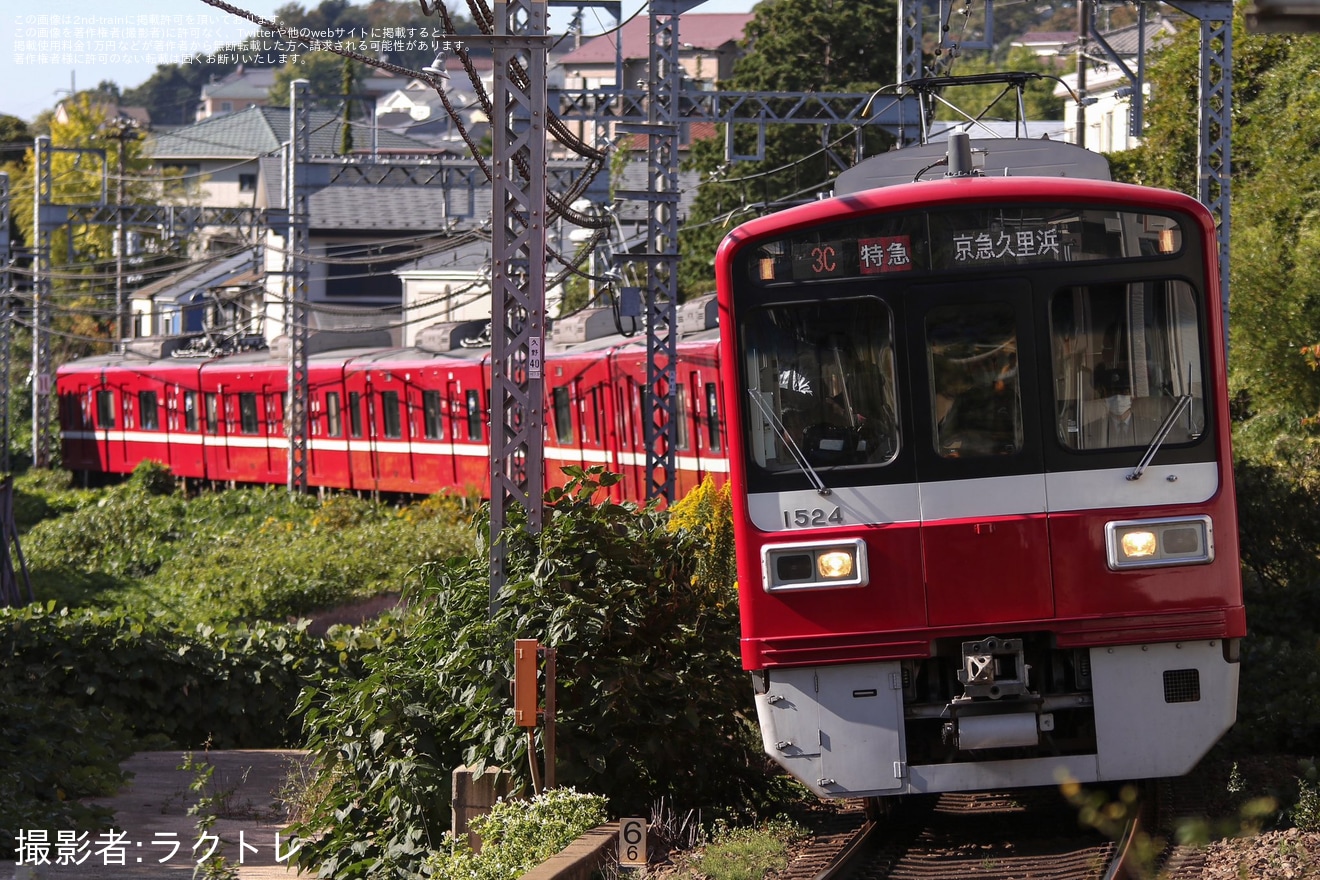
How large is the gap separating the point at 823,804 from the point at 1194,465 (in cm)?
293

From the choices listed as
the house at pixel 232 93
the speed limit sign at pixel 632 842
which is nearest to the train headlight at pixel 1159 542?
the speed limit sign at pixel 632 842

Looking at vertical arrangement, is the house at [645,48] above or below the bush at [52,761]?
above

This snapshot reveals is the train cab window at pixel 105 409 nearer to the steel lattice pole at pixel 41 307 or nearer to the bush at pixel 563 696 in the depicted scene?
the steel lattice pole at pixel 41 307

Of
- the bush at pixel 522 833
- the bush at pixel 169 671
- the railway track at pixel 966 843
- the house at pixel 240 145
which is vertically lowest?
the bush at pixel 169 671

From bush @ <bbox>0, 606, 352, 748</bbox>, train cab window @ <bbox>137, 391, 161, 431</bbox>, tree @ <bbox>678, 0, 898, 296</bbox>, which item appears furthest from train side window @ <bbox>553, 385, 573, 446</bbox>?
tree @ <bbox>678, 0, 898, 296</bbox>

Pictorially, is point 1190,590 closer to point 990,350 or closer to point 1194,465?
point 1194,465

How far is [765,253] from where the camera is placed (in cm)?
784

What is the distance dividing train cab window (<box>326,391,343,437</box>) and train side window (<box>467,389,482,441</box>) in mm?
5368

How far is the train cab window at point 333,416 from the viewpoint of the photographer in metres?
30.1

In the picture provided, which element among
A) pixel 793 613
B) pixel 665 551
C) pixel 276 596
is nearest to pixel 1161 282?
pixel 793 613

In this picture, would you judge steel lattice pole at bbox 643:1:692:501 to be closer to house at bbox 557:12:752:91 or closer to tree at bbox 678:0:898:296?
tree at bbox 678:0:898:296

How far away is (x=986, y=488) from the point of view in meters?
7.60

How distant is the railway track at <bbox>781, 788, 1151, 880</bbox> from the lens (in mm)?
7312

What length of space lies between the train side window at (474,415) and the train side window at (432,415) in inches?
42.8
